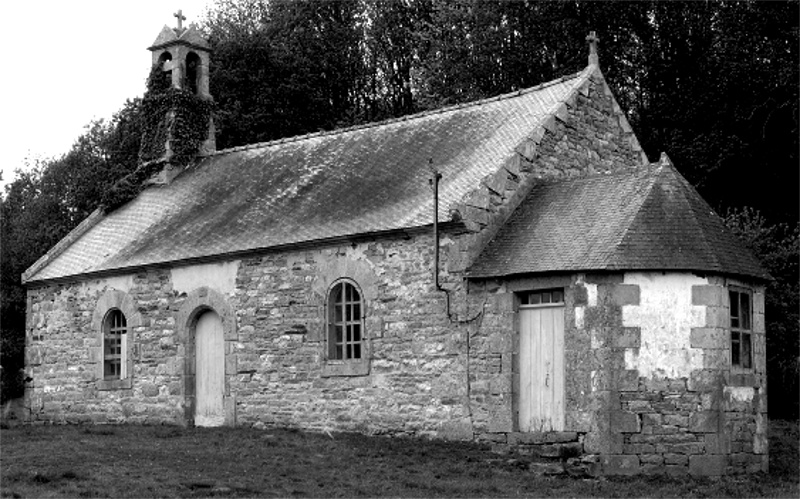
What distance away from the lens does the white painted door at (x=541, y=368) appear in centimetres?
1986

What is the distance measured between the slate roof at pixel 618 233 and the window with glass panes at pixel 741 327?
0.45m

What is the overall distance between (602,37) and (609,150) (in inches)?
437

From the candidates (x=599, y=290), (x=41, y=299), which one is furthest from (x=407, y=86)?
(x=599, y=290)

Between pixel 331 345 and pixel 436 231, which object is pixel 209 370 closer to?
pixel 331 345

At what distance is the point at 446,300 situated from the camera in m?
20.9

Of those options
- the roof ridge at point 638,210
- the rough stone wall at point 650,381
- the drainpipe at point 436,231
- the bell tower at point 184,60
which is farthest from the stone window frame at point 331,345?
the bell tower at point 184,60

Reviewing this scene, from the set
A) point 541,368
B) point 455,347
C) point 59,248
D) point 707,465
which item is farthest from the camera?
point 59,248

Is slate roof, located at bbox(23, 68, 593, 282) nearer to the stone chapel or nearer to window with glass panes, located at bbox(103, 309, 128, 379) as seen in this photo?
the stone chapel

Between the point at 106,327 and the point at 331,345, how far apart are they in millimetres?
6628

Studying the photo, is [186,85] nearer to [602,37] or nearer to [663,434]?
[602,37]

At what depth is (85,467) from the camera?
687 inches

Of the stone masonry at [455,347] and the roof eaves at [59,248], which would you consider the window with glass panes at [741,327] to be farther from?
the roof eaves at [59,248]

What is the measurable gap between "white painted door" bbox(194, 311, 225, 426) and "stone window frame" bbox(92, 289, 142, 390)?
1.80 metres

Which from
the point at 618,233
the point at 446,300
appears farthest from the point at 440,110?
the point at 618,233
